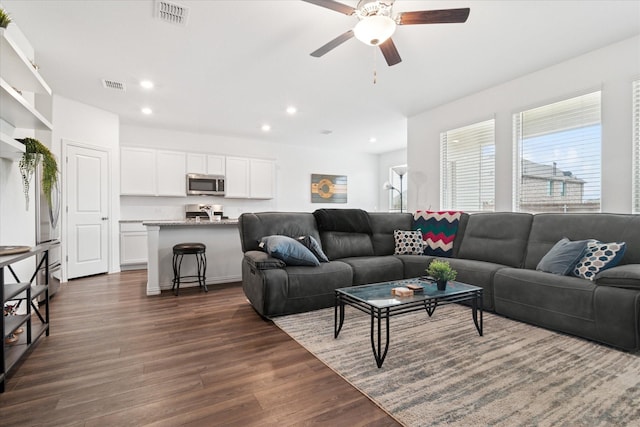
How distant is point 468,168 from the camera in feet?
15.2

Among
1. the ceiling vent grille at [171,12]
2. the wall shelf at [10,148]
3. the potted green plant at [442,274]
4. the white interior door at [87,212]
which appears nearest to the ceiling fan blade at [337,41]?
the ceiling vent grille at [171,12]

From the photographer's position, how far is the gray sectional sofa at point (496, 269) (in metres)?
2.29

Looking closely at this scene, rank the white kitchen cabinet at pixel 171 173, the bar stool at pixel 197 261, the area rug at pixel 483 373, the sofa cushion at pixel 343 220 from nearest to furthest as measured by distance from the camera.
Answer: the area rug at pixel 483 373 < the bar stool at pixel 197 261 < the sofa cushion at pixel 343 220 < the white kitchen cabinet at pixel 171 173

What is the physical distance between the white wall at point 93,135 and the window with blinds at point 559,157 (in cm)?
631

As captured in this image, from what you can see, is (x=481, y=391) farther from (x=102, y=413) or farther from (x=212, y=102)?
(x=212, y=102)

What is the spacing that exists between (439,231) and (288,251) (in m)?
2.24

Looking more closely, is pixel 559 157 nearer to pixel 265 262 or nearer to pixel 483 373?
pixel 483 373

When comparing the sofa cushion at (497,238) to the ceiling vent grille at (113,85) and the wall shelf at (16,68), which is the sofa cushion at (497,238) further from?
the ceiling vent grille at (113,85)

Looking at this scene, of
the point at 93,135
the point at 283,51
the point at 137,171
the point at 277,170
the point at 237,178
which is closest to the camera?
the point at 283,51

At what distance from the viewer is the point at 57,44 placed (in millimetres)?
3051

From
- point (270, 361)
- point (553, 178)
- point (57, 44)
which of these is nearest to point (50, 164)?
point (57, 44)

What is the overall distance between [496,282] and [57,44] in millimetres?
4976

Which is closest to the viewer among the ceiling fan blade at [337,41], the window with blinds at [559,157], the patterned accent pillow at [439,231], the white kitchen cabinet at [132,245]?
the ceiling fan blade at [337,41]

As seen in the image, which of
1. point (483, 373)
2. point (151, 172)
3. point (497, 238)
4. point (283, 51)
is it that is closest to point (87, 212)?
point (151, 172)
